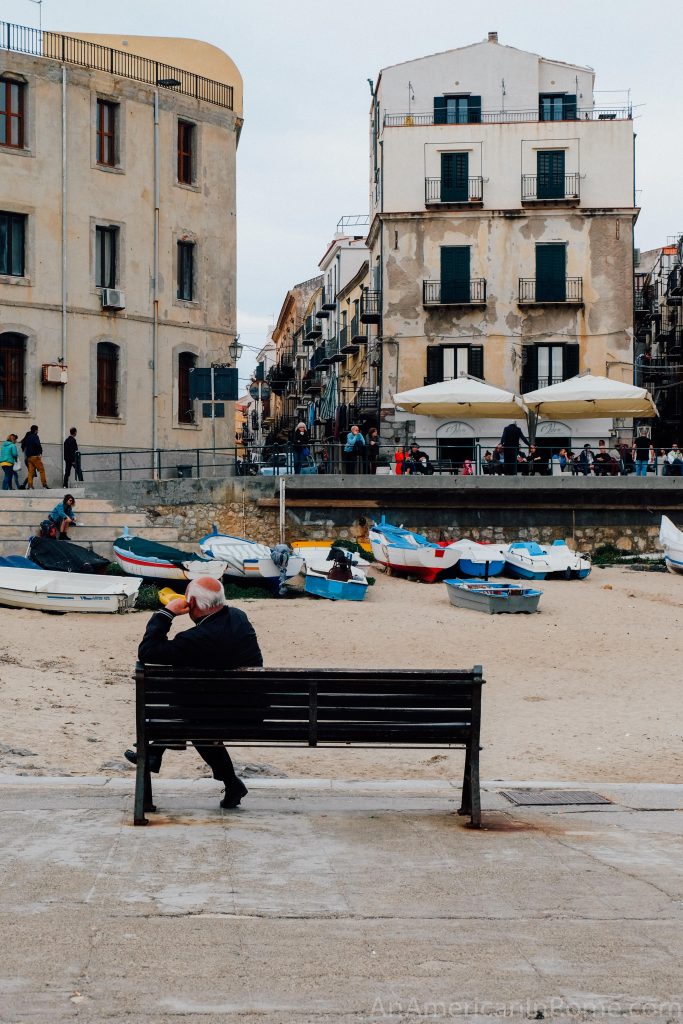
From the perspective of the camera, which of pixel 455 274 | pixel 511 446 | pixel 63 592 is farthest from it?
pixel 455 274

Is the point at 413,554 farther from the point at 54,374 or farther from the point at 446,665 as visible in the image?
the point at 54,374

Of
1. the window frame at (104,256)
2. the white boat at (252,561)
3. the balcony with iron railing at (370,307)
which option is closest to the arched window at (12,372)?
the window frame at (104,256)

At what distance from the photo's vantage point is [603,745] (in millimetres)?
12133

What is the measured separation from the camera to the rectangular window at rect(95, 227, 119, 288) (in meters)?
35.3

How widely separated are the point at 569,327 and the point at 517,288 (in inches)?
86.1

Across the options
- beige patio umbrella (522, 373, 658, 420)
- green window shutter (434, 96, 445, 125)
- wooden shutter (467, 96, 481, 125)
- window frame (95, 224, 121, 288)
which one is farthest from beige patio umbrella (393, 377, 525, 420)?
green window shutter (434, 96, 445, 125)

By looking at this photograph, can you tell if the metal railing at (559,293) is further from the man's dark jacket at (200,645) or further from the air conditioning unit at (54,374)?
the man's dark jacket at (200,645)

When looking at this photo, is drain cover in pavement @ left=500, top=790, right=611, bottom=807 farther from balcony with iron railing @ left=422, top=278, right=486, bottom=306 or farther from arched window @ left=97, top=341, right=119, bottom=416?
balcony with iron railing @ left=422, top=278, right=486, bottom=306

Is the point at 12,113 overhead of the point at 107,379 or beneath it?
overhead

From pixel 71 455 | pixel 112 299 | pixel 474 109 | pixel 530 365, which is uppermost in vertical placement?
pixel 474 109

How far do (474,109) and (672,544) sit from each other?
21023 mm

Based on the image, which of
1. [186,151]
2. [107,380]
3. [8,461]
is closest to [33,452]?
[8,461]

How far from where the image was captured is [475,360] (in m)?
41.5

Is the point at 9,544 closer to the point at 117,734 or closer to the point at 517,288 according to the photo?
the point at 117,734
